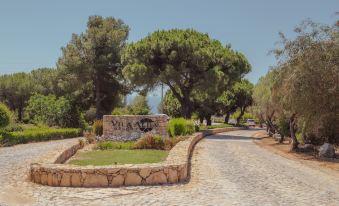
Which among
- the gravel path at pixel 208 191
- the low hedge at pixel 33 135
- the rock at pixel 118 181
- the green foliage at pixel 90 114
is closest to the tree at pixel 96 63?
the green foliage at pixel 90 114

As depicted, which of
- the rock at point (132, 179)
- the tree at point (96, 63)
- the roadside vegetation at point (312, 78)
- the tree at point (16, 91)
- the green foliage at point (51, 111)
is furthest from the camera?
the tree at point (16, 91)

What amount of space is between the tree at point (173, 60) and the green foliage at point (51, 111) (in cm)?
682

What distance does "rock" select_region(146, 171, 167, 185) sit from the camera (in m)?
12.0

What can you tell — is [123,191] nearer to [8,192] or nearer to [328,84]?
[8,192]

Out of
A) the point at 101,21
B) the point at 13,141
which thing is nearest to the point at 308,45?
the point at 13,141

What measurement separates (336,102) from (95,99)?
3409 cm

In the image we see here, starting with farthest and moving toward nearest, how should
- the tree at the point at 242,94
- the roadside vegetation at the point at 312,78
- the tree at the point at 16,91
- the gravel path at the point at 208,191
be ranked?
the tree at the point at 16,91
the tree at the point at 242,94
the roadside vegetation at the point at 312,78
the gravel path at the point at 208,191

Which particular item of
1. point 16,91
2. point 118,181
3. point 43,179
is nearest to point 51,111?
point 43,179

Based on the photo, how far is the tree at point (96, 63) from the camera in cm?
Result: 4644

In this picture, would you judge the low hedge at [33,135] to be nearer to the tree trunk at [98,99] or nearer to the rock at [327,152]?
the tree trunk at [98,99]

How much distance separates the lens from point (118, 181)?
11.7 m

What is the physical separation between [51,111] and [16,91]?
96.9 feet

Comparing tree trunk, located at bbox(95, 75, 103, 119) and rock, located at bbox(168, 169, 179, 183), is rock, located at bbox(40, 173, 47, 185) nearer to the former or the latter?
rock, located at bbox(168, 169, 179, 183)

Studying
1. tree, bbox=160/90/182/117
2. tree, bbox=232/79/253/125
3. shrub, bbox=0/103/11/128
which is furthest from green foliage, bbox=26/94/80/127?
tree, bbox=232/79/253/125
